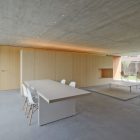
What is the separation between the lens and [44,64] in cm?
565

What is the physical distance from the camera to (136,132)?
2.34m

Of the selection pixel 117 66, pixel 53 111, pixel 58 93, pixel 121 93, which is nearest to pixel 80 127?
pixel 53 111

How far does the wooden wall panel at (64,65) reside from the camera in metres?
6.04

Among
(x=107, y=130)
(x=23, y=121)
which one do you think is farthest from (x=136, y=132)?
(x=23, y=121)

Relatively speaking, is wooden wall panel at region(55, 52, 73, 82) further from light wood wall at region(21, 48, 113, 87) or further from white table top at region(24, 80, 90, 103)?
white table top at region(24, 80, 90, 103)

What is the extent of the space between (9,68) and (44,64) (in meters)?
1.88

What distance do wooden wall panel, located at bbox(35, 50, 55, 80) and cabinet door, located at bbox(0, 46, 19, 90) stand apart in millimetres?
1464

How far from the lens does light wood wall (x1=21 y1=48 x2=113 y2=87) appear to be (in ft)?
17.2

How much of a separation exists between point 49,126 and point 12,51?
481cm

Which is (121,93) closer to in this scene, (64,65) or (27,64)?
(64,65)

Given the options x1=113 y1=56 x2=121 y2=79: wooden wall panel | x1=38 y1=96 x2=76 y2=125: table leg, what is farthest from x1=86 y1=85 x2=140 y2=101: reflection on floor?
x1=113 y1=56 x2=121 y2=79: wooden wall panel

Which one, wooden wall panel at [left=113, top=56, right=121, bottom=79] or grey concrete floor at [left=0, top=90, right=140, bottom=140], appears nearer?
grey concrete floor at [left=0, top=90, right=140, bottom=140]

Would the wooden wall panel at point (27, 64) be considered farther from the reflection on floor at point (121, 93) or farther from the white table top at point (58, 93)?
the reflection on floor at point (121, 93)

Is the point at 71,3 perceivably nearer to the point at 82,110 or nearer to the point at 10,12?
the point at 10,12
